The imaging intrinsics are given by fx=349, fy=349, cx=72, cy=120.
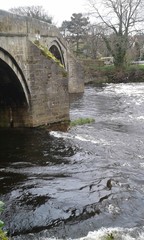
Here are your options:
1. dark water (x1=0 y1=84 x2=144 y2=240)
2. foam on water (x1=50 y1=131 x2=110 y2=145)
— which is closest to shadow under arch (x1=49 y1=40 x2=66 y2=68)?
dark water (x1=0 y1=84 x2=144 y2=240)

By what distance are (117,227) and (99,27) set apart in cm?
3178

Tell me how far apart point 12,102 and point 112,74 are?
22.2m

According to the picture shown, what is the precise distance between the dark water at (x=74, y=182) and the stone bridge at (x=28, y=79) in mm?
813

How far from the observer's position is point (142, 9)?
3528 cm

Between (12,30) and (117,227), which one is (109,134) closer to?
(12,30)

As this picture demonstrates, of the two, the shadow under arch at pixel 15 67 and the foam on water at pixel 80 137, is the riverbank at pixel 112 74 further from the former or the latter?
the foam on water at pixel 80 137

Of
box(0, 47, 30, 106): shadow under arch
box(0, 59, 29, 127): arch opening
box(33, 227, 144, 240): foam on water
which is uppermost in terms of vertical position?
box(0, 47, 30, 106): shadow under arch

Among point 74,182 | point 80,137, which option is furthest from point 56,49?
point 74,182

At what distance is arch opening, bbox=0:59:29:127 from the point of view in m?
13.6

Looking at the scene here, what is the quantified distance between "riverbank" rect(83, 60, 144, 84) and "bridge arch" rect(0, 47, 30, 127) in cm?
2007

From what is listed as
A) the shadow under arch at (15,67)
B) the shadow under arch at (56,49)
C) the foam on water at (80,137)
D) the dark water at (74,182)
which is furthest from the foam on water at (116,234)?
the shadow under arch at (56,49)

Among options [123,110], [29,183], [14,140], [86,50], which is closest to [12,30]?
[14,140]

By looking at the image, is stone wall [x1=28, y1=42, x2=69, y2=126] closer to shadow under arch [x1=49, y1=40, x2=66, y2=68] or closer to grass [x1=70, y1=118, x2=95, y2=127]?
grass [x1=70, y1=118, x2=95, y2=127]

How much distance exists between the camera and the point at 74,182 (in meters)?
8.74
